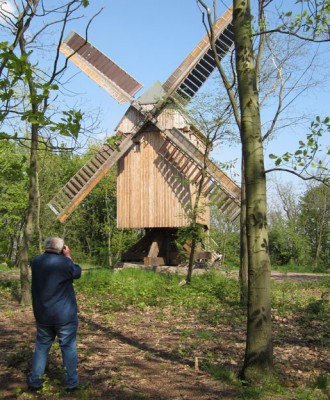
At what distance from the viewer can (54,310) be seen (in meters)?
5.34

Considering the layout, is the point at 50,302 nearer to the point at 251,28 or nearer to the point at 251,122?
the point at 251,122

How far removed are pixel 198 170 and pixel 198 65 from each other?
4.07m

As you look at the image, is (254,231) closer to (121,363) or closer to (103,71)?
(121,363)

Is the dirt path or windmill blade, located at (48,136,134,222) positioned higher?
windmill blade, located at (48,136,134,222)

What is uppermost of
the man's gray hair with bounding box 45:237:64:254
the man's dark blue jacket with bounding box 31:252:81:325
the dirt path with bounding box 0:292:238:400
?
the man's gray hair with bounding box 45:237:64:254

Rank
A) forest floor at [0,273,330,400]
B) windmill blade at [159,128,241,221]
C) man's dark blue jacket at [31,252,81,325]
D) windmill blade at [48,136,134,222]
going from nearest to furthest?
man's dark blue jacket at [31,252,81,325]
forest floor at [0,273,330,400]
windmill blade at [159,128,241,221]
windmill blade at [48,136,134,222]

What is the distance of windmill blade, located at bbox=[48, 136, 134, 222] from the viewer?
1892cm

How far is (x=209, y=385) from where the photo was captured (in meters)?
5.90

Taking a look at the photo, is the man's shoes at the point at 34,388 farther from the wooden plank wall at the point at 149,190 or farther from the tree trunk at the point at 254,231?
the wooden plank wall at the point at 149,190

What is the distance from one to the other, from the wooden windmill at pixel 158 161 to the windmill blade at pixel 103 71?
38mm

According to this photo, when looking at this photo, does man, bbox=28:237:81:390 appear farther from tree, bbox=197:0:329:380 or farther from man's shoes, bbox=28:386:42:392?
tree, bbox=197:0:329:380

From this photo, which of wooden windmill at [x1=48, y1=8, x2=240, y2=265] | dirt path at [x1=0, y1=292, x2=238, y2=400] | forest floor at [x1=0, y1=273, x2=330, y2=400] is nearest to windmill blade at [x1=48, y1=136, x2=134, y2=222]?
wooden windmill at [x1=48, y1=8, x2=240, y2=265]

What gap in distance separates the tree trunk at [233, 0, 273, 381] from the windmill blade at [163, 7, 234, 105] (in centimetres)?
1198

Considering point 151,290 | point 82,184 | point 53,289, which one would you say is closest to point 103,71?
point 82,184
